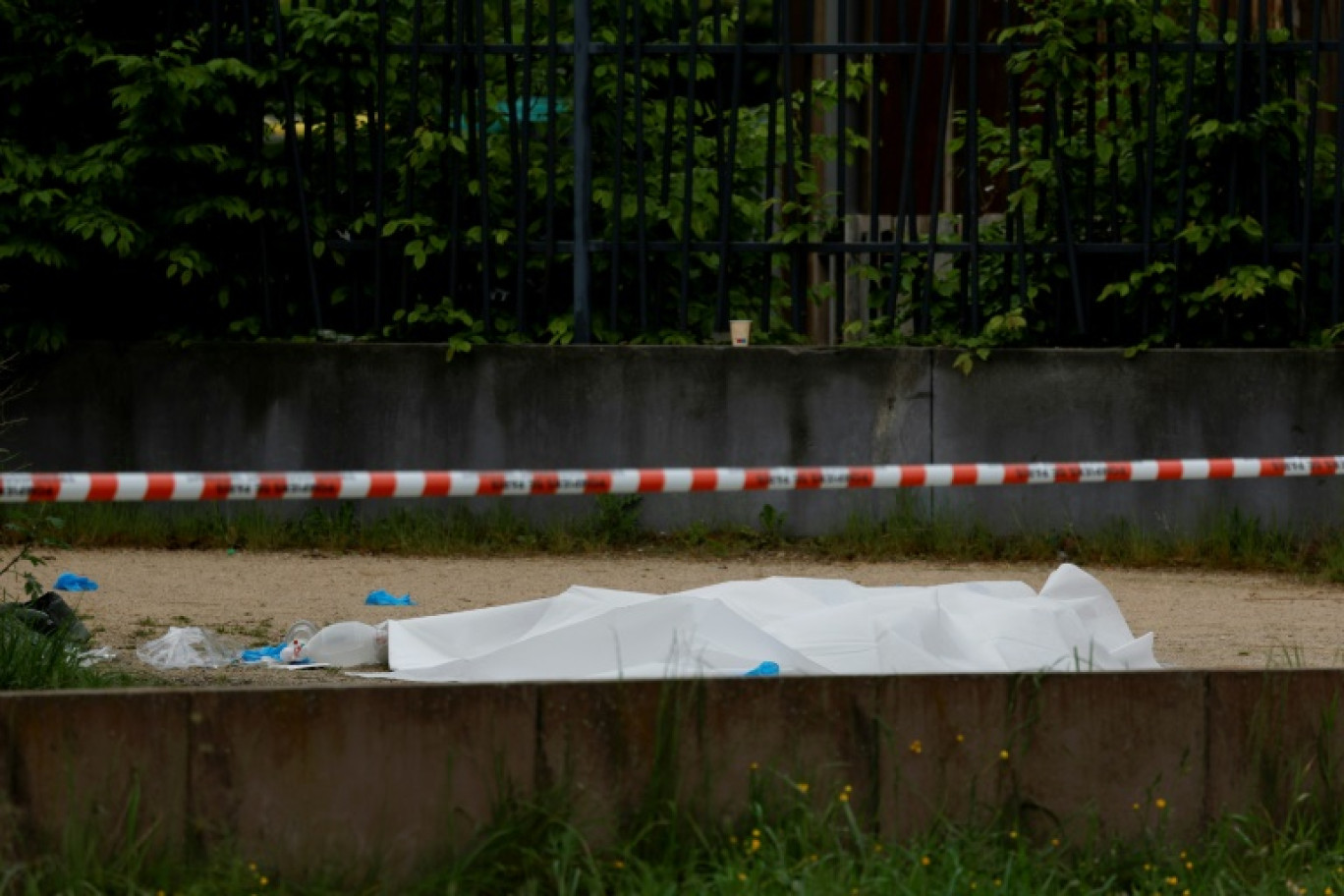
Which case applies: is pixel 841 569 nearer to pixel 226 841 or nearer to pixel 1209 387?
pixel 1209 387

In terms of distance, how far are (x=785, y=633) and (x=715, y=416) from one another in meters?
3.71

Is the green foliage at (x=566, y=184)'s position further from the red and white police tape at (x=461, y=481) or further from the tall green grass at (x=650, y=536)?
the red and white police tape at (x=461, y=481)

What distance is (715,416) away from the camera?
35.5 feet

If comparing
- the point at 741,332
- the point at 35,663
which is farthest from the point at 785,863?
the point at 741,332

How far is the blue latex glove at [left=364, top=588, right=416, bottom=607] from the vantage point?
8852mm

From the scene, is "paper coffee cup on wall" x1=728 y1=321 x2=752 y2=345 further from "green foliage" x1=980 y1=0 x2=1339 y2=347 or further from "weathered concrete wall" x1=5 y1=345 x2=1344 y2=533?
"green foliage" x1=980 y1=0 x2=1339 y2=347

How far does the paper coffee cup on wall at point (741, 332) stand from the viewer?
10859 mm

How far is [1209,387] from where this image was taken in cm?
1062

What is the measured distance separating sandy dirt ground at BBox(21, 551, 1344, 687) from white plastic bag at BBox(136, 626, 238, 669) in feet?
0.24

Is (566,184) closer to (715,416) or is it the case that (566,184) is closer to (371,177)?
(371,177)

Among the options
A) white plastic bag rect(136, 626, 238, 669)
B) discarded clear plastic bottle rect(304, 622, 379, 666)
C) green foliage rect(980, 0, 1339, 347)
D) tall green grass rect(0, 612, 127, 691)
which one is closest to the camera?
tall green grass rect(0, 612, 127, 691)

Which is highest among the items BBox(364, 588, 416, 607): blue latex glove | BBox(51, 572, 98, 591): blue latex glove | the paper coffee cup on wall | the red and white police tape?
the paper coffee cup on wall

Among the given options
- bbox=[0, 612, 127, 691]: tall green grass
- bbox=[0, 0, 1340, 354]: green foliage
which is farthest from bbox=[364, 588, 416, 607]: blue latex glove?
bbox=[0, 612, 127, 691]: tall green grass

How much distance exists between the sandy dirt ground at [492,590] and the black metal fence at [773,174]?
4.58 ft
